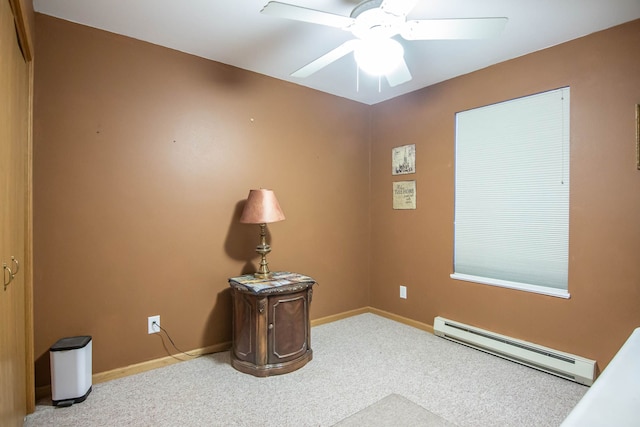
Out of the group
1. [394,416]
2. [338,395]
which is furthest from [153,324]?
[394,416]

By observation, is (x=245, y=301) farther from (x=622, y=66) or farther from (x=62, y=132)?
(x=622, y=66)

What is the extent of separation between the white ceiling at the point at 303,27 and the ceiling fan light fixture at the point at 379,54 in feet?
1.37

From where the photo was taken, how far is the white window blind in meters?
2.44

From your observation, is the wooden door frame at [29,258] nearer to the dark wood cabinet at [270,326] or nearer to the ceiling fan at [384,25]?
the dark wood cabinet at [270,326]

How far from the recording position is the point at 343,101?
3.61 meters

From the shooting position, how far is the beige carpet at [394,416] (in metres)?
1.82

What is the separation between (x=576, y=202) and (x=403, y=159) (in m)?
1.53

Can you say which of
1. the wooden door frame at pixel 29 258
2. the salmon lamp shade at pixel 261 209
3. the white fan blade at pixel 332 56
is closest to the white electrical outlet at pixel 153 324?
the wooden door frame at pixel 29 258

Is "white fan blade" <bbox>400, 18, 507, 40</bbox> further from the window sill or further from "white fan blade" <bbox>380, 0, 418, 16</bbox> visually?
the window sill

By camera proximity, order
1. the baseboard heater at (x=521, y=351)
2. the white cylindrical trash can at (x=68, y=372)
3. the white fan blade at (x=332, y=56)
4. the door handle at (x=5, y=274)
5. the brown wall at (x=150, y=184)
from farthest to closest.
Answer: the baseboard heater at (x=521, y=351) < the brown wall at (x=150, y=184) < the white cylindrical trash can at (x=68, y=372) < the white fan blade at (x=332, y=56) < the door handle at (x=5, y=274)

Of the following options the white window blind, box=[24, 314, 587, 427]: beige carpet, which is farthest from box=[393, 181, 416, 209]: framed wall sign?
box=[24, 314, 587, 427]: beige carpet

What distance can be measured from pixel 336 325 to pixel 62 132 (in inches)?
109

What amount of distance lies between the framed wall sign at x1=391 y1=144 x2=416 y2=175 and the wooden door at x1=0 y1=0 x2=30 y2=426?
2.96 m

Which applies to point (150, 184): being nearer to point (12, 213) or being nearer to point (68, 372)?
point (12, 213)
